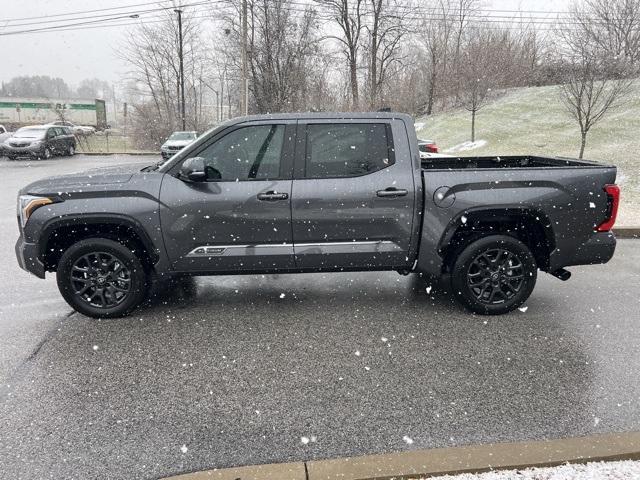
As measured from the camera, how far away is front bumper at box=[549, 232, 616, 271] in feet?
14.6

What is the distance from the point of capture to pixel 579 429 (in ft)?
9.48

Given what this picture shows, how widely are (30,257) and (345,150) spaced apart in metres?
2.97

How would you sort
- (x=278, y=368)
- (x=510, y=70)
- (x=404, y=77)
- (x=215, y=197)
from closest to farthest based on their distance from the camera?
(x=278, y=368)
(x=215, y=197)
(x=510, y=70)
(x=404, y=77)

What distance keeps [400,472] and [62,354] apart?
284cm

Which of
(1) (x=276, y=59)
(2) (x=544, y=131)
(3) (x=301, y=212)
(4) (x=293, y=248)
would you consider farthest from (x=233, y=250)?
(1) (x=276, y=59)

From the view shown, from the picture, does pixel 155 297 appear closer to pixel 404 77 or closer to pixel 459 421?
pixel 459 421

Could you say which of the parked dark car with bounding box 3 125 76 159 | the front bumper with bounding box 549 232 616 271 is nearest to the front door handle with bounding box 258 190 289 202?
the front bumper with bounding box 549 232 616 271

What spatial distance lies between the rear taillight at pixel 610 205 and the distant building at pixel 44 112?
59282mm

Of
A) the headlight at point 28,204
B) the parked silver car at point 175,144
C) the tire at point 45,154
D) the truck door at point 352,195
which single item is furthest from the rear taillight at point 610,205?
the tire at point 45,154

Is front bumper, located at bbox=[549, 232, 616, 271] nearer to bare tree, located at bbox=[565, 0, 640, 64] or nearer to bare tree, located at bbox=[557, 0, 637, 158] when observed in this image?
bare tree, located at bbox=[557, 0, 637, 158]

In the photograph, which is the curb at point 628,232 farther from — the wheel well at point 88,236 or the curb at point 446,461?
the wheel well at point 88,236

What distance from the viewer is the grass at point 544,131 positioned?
1510cm

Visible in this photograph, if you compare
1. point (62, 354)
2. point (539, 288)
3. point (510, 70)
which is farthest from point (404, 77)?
point (62, 354)

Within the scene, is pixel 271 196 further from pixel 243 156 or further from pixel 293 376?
pixel 293 376
